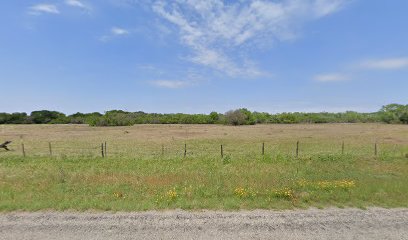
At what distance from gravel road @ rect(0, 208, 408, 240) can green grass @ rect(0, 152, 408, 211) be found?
0.57 meters

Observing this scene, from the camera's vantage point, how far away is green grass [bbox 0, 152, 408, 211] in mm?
7742

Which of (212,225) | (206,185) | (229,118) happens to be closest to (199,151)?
(206,185)

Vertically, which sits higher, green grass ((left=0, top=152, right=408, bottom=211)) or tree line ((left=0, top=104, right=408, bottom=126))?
tree line ((left=0, top=104, right=408, bottom=126))

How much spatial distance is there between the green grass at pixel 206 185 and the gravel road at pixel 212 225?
57 centimetres

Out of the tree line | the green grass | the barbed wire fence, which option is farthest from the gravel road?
the tree line

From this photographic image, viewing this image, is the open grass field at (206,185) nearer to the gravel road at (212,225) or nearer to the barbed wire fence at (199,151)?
the gravel road at (212,225)

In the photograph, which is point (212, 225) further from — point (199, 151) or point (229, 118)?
point (229, 118)

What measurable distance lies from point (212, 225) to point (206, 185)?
3892 mm

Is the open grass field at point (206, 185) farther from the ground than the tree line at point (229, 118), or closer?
closer

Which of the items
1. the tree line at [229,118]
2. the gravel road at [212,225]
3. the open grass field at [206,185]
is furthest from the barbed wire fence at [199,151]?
the tree line at [229,118]

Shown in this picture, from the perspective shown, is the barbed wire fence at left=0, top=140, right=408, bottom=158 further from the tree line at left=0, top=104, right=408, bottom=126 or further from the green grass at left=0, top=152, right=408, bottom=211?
the tree line at left=0, top=104, right=408, bottom=126

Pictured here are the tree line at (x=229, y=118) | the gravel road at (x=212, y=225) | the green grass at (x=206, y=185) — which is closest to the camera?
the gravel road at (x=212, y=225)

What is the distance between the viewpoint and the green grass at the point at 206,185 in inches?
305

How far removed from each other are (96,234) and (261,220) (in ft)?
12.2
